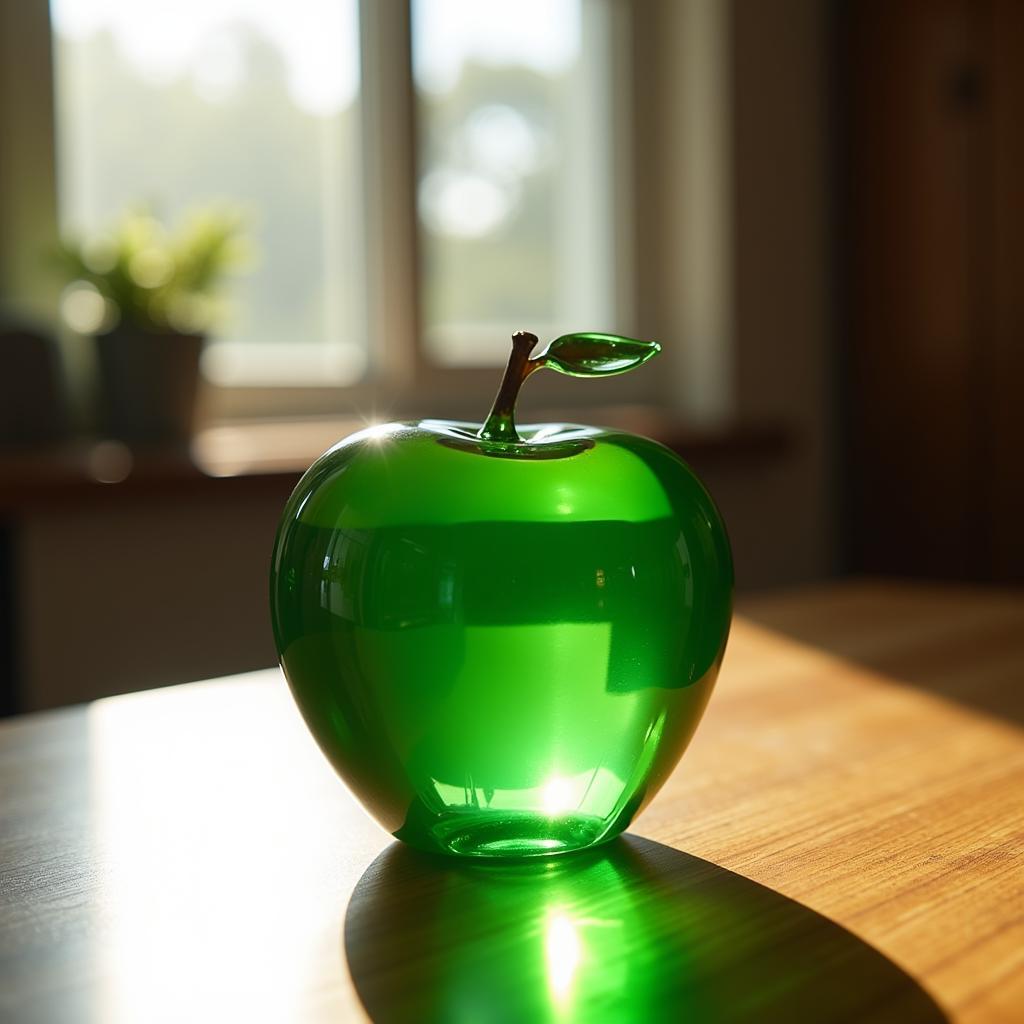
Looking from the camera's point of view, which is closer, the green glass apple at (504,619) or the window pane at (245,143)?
the green glass apple at (504,619)

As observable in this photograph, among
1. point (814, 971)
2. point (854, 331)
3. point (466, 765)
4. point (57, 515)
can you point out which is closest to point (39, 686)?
point (57, 515)

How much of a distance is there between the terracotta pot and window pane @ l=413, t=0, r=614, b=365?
2.32ft

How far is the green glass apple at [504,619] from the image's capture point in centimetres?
49

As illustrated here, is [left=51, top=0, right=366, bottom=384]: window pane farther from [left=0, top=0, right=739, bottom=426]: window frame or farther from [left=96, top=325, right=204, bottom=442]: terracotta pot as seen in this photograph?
[left=96, top=325, right=204, bottom=442]: terracotta pot

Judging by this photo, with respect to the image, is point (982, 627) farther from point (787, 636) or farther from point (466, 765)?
point (466, 765)

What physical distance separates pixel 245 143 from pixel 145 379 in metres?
0.61

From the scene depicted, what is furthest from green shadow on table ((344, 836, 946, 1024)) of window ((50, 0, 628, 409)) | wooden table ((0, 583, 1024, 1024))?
window ((50, 0, 628, 409))

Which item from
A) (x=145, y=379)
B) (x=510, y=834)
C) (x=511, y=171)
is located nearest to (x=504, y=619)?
(x=510, y=834)

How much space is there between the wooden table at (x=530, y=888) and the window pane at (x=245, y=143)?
5.08 feet

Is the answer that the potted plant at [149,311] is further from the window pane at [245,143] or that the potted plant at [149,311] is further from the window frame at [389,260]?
the window frame at [389,260]

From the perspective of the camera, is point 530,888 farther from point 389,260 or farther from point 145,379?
point 389,260

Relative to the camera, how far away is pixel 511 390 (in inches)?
21.1

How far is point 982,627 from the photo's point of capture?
3.59 ft

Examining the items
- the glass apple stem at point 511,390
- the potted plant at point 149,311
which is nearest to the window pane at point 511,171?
the potted plant at point 149,311
